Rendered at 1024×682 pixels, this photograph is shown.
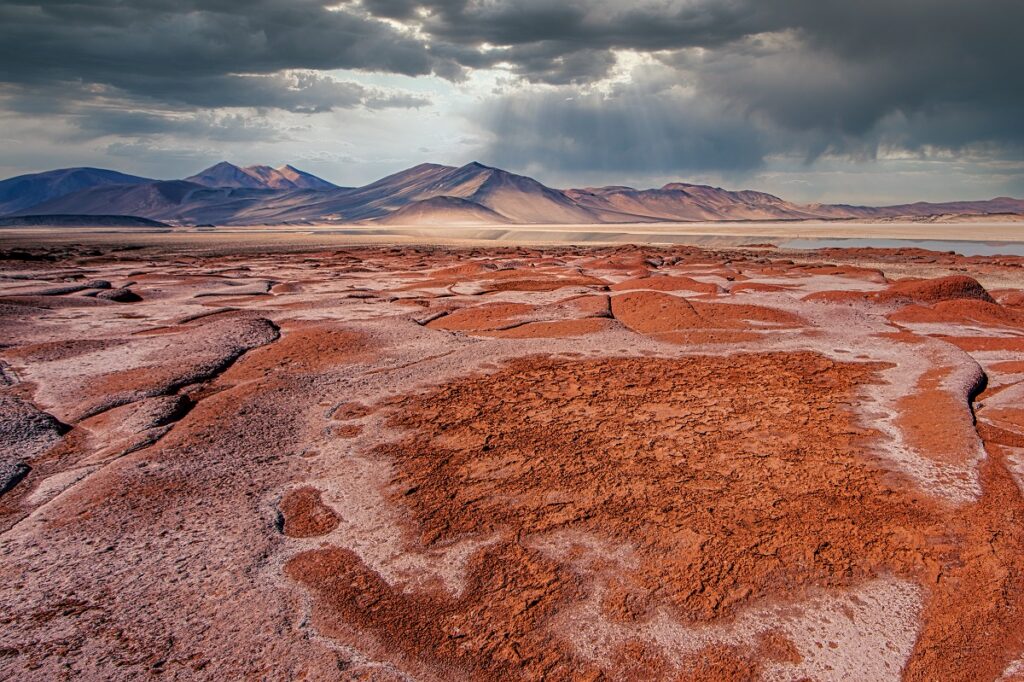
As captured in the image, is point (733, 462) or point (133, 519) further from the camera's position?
point (733, 462)

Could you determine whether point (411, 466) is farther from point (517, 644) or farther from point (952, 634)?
point (952, 634)

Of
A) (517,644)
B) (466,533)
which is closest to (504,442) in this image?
(466,533)

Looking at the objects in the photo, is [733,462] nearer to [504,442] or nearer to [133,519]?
[504,442]

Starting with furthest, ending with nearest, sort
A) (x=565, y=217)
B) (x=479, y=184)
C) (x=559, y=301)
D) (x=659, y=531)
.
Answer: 1. (x=479, y=184)
2. (x=565, y=217)
3. (x=559, y=301)
4. (x=659, y=531)

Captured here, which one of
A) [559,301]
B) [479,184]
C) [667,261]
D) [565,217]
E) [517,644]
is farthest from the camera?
[479,184]

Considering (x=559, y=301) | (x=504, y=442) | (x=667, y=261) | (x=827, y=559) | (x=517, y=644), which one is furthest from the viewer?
(x=667, y=261)

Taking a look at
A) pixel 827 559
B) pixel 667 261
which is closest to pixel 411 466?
pixel 827 559
